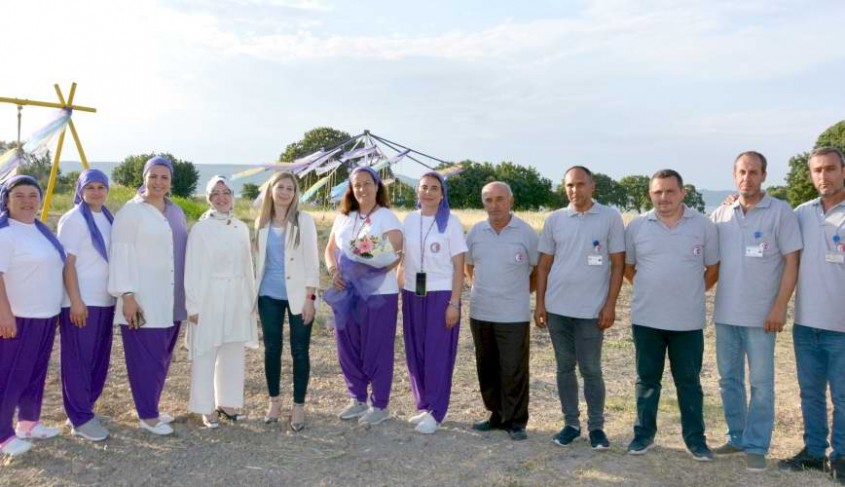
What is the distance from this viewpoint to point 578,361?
14.5ft

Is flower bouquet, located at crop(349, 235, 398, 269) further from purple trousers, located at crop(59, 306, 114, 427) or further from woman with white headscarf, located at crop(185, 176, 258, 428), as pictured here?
purple trousers, located at crop(59, 306, 114, 427)

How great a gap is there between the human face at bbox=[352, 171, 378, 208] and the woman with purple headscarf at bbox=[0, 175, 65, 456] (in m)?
1.91

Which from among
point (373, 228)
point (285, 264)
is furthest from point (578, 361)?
point (285, 264)

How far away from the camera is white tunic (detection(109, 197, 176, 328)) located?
435 cm

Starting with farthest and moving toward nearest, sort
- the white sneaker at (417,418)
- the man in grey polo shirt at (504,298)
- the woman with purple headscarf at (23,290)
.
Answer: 1. the white sneaker at (417,418)
2. the man in grey polo shirt at (504,298)
3. the woman with purple headscarf at (23,290)

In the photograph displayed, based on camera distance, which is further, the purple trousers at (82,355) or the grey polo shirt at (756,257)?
the purple trousers at (82,355)

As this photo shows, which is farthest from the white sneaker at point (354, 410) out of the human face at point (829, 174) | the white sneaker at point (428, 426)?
the human face at point (829, 174)

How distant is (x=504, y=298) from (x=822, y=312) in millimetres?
1847

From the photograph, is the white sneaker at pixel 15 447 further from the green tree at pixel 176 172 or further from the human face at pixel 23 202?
the green tree at pixel 176 172

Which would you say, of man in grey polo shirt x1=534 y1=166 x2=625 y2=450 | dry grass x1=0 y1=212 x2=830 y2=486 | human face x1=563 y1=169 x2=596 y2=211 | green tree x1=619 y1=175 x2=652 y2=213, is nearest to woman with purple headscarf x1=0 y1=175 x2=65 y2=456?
dry grass x1=0 y1=212 x2=830 y2=486

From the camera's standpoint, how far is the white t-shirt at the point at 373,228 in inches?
183

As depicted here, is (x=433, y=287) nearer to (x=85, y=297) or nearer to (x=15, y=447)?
(x=85, y=297)

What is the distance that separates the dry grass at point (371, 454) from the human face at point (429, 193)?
160cm

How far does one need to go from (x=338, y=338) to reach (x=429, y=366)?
69 cm
